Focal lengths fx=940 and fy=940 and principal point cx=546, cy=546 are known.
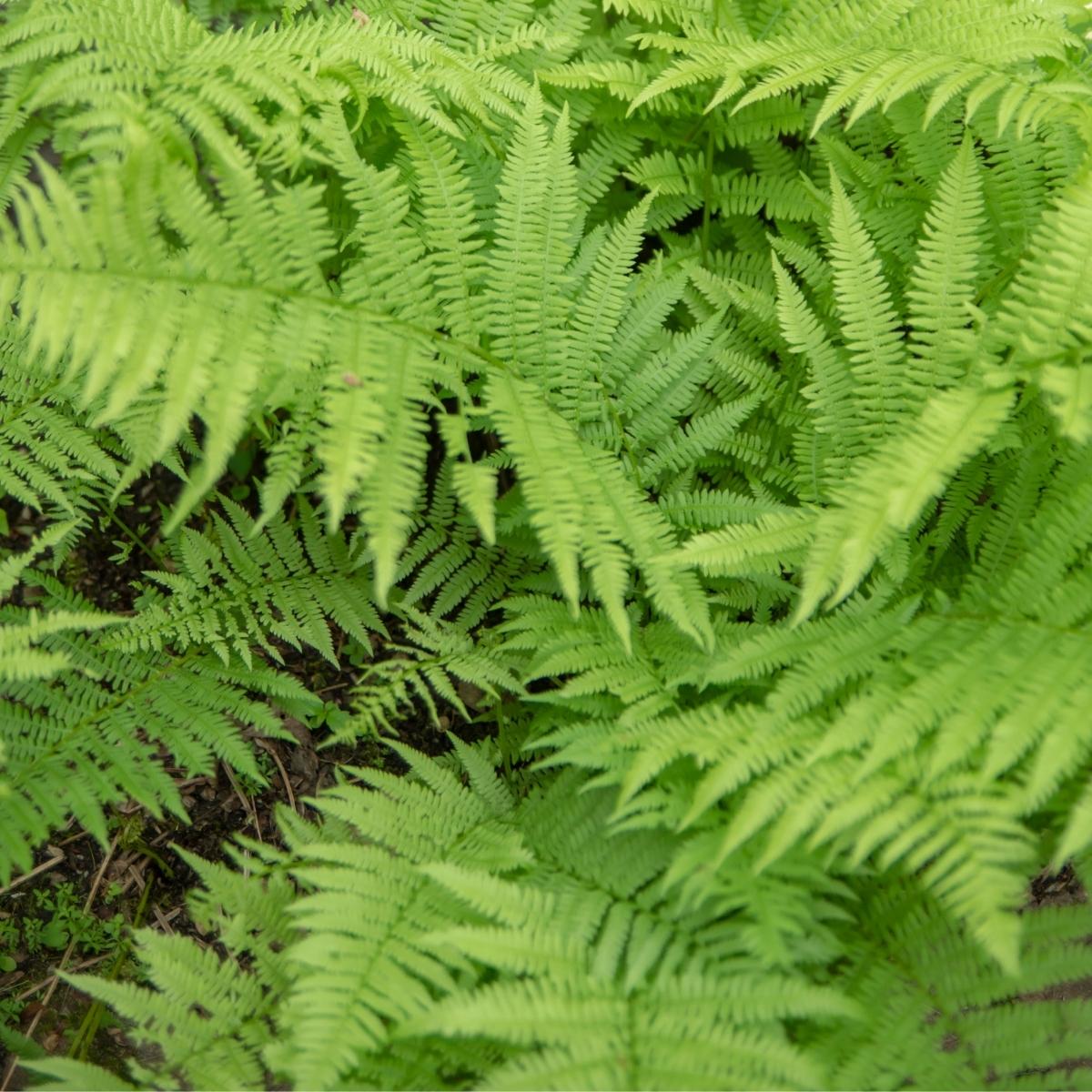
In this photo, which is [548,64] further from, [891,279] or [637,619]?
[637,619]

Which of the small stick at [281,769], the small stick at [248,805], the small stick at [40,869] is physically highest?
the small stick at [281,769]

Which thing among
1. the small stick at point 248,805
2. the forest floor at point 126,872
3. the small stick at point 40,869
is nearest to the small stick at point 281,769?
the forest floor at point 126,872

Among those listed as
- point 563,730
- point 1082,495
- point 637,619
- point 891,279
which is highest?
point 891,279

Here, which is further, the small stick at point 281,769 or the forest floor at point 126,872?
the small stick at point 281,769

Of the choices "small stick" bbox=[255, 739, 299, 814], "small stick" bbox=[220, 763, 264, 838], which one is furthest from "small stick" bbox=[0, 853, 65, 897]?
"small stick" bbox=[255, 739, 299, 814]

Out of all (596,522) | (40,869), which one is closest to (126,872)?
(40,869)

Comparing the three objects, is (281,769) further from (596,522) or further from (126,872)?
(596,522)

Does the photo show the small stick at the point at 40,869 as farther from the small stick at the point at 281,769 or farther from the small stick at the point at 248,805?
the small stick at the point at 281,769

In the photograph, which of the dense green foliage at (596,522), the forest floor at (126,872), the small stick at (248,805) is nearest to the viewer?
the dense green foliage at (596,522)

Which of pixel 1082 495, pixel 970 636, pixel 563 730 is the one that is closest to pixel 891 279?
pixel 1082 495
